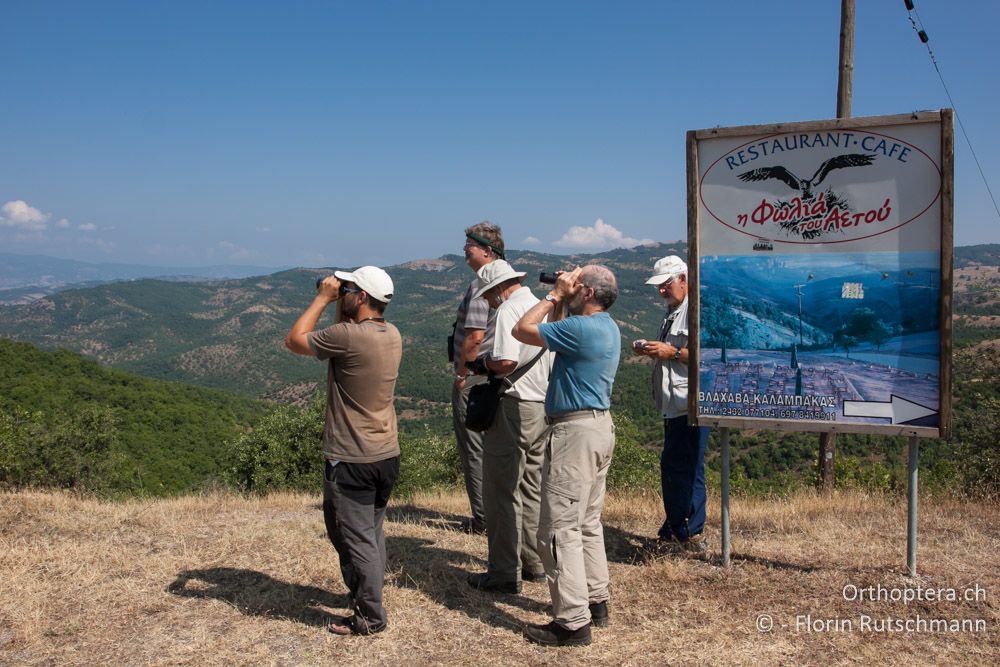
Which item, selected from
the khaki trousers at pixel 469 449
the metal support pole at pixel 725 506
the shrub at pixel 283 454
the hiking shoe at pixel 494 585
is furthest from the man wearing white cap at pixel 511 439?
the shrub at pixel 283 454

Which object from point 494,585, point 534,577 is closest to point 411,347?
point 534,577

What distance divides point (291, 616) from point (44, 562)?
6.60ft

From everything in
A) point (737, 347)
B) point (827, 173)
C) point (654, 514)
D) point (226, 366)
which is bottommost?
point (226, 366)

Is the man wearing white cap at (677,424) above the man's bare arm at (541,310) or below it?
below

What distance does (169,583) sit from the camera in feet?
14.7

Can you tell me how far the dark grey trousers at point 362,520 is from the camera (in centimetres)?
365

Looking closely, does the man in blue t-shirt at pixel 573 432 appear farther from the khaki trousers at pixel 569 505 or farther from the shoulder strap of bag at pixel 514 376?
the shoulder strap of bag at pixel 514 376

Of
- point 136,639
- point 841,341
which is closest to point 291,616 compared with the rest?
point 136,639

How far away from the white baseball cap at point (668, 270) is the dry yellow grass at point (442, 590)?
1946mm

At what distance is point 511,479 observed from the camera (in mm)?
4211

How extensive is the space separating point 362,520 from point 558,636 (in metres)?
1.20

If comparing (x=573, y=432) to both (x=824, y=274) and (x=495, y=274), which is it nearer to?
(x=495, y=274)

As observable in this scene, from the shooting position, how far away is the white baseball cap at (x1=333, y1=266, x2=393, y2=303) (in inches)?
144

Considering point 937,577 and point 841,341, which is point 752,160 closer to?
point 841,341
